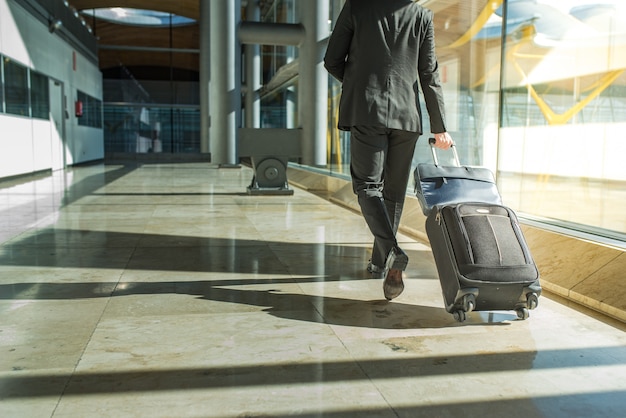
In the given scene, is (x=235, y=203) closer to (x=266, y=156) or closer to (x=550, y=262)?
(x=266, y=156)

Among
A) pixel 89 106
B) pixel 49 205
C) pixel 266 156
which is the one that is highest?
pixel 89 106

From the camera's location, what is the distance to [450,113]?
694cm

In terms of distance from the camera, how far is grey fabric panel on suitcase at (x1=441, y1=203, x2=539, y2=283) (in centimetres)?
304

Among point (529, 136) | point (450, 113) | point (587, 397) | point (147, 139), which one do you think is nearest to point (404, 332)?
point (587, 397)

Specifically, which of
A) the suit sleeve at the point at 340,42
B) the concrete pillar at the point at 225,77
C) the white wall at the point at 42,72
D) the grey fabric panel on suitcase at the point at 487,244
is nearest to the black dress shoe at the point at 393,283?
the grey fabric panel on suitcase at the point at 487,244

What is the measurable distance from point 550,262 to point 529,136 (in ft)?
6.18

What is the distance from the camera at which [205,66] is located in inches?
1329

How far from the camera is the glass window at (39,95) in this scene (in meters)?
17.1

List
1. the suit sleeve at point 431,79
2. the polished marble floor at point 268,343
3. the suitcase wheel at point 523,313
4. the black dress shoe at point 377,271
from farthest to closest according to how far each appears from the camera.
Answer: the black dress shoe at point 377,271 < the suit sleeve at point 431,79 < the suitcase wheel at point 523,313 < the polished marble floor at point 268,343

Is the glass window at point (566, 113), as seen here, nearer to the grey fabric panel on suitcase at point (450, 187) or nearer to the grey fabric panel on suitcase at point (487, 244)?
the grey fabric panel on suitcase at point (450, 187)

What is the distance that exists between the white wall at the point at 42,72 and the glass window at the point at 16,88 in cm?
20

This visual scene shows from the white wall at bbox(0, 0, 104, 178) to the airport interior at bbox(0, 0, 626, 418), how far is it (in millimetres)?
3401

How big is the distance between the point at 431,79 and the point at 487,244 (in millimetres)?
1273

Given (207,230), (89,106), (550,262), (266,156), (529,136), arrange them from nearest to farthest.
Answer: (550,262), (529,136), (207,230), (266,156), (89,106)
